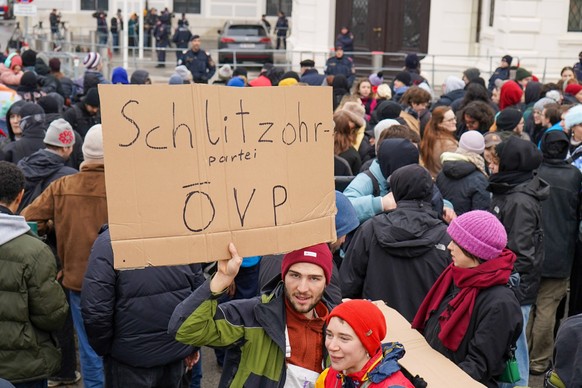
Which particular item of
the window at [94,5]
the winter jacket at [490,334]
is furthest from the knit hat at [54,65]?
the window at [94,5]

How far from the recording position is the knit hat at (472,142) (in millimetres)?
7141

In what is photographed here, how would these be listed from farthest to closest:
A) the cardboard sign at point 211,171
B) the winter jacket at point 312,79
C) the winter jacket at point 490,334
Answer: the winter jacket at point 312,79, the winter jacket at point 490,334, the cardboard sign at point 211,171

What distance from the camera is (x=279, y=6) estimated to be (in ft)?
144

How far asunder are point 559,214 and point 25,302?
4109 mm

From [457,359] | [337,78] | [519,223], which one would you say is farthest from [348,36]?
[457,359]

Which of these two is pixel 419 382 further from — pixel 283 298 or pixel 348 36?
pixel 348 36

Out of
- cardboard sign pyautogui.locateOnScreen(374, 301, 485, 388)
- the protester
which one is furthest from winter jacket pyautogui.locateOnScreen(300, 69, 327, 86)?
cardboard sign pyautogui.locateOnScreen(374, 301, 485, 388)

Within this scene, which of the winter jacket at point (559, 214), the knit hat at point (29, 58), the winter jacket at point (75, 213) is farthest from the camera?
the knit hat at point (29, 58)

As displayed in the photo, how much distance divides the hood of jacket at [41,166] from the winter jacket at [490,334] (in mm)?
3626

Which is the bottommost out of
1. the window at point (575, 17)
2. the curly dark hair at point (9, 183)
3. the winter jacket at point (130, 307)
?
the winter jacket at point (130, 307)

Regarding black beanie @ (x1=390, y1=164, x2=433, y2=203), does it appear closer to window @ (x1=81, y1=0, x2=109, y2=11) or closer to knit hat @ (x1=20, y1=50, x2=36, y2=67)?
knit hat @ (x1=20, y1=50, x2=36, y2=67)

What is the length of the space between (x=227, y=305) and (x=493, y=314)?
1312 mm

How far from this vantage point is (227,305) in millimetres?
3832

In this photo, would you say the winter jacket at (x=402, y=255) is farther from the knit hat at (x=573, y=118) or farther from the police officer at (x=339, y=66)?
the police officer at (x=339, y=66)
